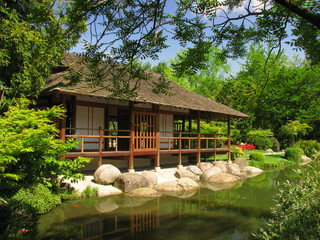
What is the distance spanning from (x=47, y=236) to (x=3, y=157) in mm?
1895

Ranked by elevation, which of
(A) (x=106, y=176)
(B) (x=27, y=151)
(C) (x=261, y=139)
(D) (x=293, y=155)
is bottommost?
(D) (x=293, y=155)

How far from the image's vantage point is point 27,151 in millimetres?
7098

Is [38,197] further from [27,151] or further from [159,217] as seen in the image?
[159,217]

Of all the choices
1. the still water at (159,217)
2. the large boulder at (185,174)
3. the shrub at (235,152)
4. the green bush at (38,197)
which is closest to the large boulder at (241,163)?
the shrub at (235,152)

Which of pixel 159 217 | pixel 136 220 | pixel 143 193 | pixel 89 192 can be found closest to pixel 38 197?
pixel 136 220

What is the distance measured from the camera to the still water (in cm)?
664

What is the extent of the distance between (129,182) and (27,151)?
4772 millimetres

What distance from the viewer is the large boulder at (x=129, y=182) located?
1106cm

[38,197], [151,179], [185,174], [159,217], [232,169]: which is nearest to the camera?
[38,197]

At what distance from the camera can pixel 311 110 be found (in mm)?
31891

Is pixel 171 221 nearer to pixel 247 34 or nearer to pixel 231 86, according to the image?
pixel 247 34

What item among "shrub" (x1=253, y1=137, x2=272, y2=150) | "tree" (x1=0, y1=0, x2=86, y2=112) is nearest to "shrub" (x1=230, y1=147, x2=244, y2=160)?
"shrub" (x1=253, y1=137, x2=272, y2=150)

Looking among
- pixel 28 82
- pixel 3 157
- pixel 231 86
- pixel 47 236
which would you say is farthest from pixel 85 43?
pixel 231 86

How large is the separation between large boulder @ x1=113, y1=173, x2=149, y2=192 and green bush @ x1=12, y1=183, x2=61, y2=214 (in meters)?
3.05
